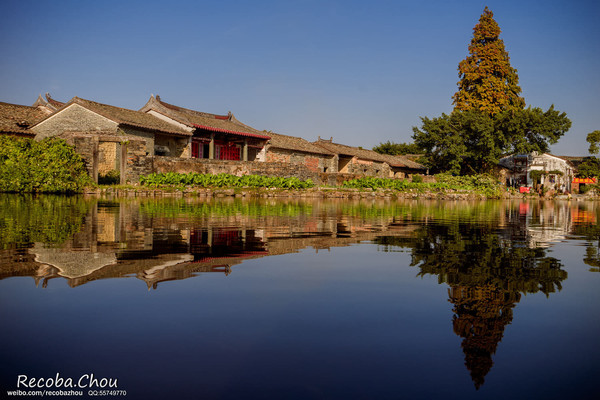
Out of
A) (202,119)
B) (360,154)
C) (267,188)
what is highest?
(202,119)

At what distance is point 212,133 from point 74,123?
949cm

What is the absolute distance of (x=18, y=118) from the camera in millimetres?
31359

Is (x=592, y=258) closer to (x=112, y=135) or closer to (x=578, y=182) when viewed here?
(x=112, y=135)

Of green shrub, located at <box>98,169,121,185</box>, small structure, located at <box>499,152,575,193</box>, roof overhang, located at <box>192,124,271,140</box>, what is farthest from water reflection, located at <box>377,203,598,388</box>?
small structure, located at <box>499,152,575,193</box>

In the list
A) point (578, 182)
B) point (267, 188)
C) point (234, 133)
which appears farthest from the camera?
point (578, 182)

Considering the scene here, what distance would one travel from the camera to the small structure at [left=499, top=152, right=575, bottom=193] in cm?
4725

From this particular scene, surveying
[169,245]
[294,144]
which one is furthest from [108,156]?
[169,245]

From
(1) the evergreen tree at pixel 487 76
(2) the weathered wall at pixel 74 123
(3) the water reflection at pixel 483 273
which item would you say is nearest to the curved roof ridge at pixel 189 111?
(2) the weathered wall at pixel 74 123

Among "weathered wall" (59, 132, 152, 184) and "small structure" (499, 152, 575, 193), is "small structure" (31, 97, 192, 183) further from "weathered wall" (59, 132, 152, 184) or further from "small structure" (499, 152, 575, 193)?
"small structure" (499, 152, 575, 193)

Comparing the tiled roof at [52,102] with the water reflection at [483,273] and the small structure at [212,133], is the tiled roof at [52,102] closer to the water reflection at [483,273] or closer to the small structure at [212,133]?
the small structure at [212,133]

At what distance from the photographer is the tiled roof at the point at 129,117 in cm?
2703

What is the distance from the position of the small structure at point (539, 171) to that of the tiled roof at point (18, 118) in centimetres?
4249

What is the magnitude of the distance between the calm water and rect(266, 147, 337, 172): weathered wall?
107ft

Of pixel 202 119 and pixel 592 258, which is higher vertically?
pixel 202 119
